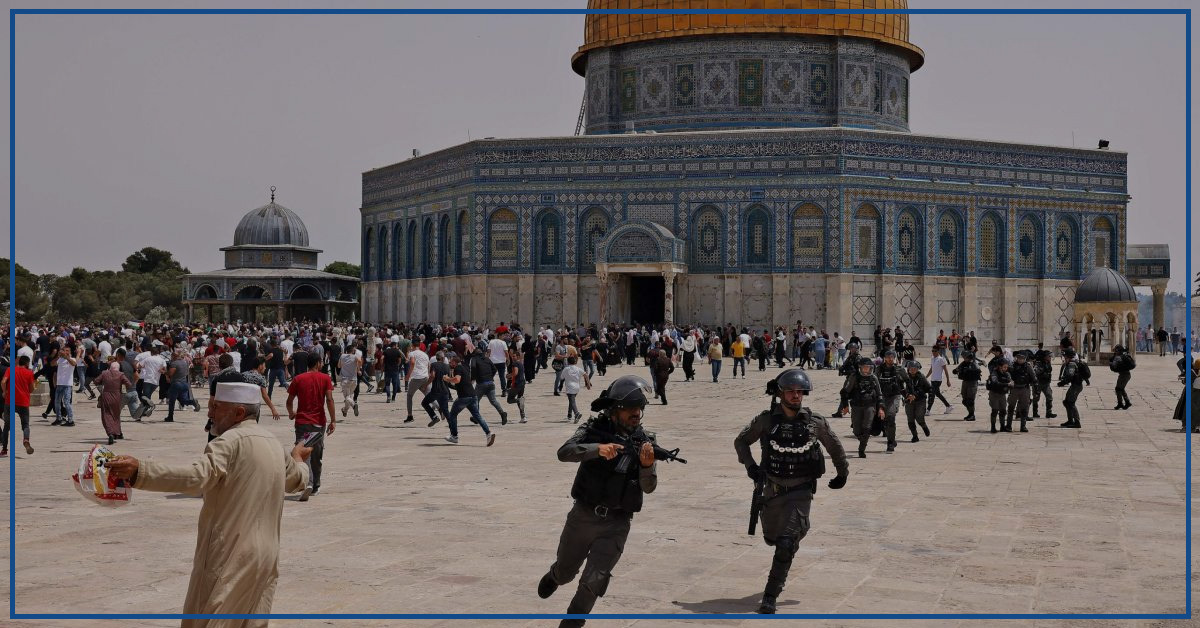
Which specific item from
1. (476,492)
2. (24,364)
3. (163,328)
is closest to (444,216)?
(163,328)

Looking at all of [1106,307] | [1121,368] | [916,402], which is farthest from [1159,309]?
[916,402]

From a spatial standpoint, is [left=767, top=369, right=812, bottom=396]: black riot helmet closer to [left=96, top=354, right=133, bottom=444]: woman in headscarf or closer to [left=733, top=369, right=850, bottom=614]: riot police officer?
[left=733, top=369, right=850, bottom=614]: riot police officer

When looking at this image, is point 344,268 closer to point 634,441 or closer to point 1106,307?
point 1106,307

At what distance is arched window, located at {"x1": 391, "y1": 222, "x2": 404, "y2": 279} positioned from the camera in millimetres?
50906

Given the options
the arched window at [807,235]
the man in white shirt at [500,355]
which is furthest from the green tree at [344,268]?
the man in white shirt at [500,355]

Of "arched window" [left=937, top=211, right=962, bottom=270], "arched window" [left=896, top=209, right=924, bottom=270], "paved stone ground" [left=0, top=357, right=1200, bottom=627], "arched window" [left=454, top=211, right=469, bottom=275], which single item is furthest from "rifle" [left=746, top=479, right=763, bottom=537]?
"arched window" [left=454, top=211, right=469, bottom=275]

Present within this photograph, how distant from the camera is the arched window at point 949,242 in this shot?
146 ft

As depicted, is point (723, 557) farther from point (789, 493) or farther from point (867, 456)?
point (867, 456)

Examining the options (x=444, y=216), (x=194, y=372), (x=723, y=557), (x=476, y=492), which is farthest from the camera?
(x=444, y=216)

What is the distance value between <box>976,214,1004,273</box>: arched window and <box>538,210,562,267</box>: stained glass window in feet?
41.6

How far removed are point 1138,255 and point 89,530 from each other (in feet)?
157

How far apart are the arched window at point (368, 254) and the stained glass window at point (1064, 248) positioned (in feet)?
75.3

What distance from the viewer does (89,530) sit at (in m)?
10.2

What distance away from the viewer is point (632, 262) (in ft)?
144
